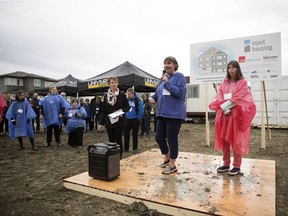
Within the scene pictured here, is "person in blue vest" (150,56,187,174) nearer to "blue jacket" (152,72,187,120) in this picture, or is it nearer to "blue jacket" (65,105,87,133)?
"blue jacket" (152,72,187,120)

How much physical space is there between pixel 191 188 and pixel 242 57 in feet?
18.2

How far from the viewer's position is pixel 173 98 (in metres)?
3.64

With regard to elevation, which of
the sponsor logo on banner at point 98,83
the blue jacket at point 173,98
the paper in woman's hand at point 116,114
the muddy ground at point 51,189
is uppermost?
the sponsor logo on banner at point 98,83

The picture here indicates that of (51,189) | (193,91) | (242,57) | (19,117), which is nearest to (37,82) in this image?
(193,91)

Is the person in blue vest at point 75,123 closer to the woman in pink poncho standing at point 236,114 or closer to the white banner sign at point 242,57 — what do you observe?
the white banner sign at point 242,57

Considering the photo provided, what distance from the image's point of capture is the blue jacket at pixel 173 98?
353cm

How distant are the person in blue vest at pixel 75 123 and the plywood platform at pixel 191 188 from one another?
363 cm

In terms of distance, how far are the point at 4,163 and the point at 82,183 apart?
3192 millimetres

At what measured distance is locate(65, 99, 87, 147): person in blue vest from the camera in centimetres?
748

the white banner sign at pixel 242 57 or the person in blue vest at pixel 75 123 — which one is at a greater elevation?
the white banner sign at pixel 242 57

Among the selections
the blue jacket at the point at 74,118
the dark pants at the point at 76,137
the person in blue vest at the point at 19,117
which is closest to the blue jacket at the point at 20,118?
the person in blue vest at the point at 19,117

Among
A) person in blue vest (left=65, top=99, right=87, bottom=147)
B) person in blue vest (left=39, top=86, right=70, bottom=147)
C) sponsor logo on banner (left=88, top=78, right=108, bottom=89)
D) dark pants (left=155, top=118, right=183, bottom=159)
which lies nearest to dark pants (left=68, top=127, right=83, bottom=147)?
person in blue vest (left=65, top=99, right=87, bottom=147)

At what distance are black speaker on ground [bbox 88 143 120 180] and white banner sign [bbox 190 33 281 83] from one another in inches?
202

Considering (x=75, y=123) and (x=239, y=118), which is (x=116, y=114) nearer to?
(x=239, y=118)
